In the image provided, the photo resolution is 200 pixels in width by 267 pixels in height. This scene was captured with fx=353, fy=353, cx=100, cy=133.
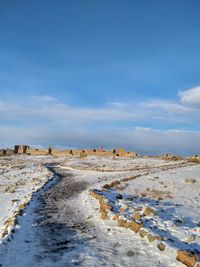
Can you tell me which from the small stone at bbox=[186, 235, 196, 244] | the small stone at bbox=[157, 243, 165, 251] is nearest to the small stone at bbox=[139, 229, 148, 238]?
the small stone at bbox=[157, 243, 165, 251]

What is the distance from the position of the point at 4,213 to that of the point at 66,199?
5030mm

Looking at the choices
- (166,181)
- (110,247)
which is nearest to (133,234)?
(110,247)

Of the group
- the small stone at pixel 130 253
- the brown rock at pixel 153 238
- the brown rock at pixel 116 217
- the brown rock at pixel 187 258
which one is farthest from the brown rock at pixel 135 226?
the brown rock at pixel 187 258

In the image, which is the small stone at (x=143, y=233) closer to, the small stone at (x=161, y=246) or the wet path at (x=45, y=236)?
the small stone at (x=161, y=246)

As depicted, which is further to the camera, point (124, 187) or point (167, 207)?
point (124, 187)

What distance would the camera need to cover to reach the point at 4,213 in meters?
18.8

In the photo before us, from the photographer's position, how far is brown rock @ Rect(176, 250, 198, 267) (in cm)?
955

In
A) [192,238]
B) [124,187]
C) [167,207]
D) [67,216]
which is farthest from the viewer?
[124,187]

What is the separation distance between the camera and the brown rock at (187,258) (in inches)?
376

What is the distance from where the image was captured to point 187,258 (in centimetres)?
980

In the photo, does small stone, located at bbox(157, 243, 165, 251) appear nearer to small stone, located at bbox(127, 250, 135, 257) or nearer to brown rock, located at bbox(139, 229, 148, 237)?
small stone, located at bbox(127, 250, 135, 257)

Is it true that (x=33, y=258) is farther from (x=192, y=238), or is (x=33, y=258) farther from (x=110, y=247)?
(x=192, y=238)

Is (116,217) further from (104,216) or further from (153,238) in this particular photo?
(153,238)

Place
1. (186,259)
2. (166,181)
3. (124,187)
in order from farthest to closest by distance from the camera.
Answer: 1. (166,181)
2. (124,187)
3. (186,259)
